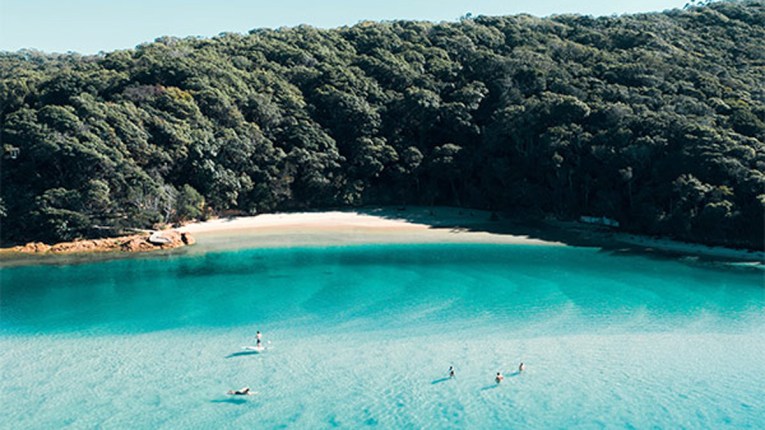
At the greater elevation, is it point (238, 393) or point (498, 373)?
point (498, 373)

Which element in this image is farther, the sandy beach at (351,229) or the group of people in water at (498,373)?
the sandy beach at (351,229)

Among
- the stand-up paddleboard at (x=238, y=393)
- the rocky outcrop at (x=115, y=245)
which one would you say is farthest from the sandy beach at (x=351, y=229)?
the stand-up paddleboard at (x=238, y=393)

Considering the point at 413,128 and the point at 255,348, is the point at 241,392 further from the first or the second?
the point at 413,128

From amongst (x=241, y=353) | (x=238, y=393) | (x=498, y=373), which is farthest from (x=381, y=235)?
(x=238, y=393)

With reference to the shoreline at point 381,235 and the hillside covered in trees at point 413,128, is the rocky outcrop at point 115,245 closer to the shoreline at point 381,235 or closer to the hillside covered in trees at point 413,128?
the shoreline at point 381,235

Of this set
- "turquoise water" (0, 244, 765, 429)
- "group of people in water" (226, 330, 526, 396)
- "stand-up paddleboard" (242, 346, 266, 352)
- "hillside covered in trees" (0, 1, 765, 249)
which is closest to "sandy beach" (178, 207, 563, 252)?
"hillside covered in trees" (0, 1, 765, 249)

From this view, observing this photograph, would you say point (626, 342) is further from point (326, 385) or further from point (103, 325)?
point (103, 325)

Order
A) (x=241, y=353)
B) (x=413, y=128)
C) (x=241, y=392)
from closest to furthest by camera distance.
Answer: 1. (x=241, y=392)
2. (x=241, y=353)
3. (x=413, y=128)
